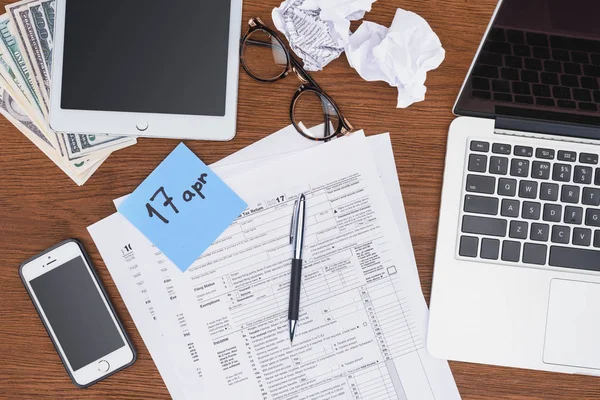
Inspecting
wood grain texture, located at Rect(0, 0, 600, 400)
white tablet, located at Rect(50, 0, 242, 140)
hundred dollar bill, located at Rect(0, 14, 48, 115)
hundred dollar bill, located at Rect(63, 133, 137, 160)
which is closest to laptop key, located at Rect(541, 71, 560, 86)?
wood grain texture, located at Rect(0, 0, 600, 400)

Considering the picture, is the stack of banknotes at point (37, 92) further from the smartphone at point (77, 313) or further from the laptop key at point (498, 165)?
the laptop key at point (498, 165)

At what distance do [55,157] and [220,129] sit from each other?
0.68 feet

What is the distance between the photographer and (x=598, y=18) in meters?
0.52

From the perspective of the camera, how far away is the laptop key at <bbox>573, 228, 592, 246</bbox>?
25.7 inches

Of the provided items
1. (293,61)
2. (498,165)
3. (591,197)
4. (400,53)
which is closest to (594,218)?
(591,197)

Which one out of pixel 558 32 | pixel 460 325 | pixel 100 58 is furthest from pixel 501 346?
pixel 100 58

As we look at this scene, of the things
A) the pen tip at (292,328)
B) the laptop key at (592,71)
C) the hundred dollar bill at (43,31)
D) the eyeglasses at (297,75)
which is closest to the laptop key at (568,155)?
the laptop key at (592,71)

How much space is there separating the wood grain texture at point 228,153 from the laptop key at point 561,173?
0.13 meters

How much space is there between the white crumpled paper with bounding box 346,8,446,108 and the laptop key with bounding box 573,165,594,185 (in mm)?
196

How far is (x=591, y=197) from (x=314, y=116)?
33cm

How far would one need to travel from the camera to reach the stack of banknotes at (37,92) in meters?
0.68

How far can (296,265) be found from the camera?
68cm

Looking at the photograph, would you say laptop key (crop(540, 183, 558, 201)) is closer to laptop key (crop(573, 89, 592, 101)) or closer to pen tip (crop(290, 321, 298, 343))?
laptop key (crop(573, 89, 592, 101))

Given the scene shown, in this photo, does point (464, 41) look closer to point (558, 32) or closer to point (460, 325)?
point (558, 32)
